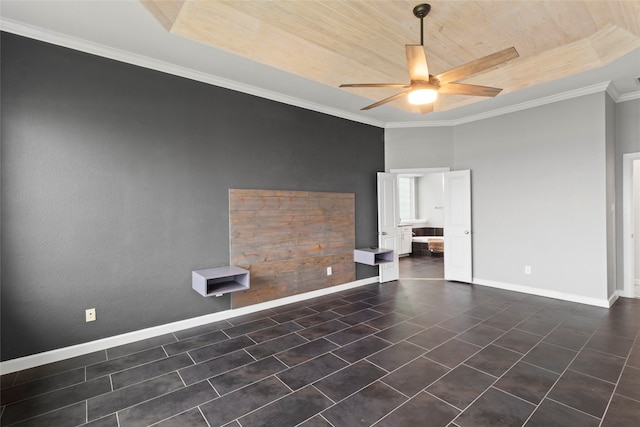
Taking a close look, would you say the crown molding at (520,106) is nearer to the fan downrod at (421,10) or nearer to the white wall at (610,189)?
the white wall at (610,189)

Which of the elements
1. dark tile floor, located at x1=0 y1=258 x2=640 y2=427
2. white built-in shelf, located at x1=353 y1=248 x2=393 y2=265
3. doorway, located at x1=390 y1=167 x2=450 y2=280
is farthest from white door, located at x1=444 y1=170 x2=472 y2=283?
doorway, located at x1=390 y1=167 x2=450 y2=280

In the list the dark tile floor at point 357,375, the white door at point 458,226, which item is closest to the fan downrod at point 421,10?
the dark tile floor at point 357,375

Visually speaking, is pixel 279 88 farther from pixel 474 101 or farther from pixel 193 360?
pixel 193 360

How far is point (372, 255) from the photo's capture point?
4.92m

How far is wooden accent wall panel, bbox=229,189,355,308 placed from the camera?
3971mm

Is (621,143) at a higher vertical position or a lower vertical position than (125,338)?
higher

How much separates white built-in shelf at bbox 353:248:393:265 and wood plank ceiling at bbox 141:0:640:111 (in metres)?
2.67

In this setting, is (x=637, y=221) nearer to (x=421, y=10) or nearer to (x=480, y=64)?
(x=480, y=64)

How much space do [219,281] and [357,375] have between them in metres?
2.00

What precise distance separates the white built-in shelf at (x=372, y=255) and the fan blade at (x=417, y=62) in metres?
3.01

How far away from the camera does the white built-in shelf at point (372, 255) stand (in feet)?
16.2

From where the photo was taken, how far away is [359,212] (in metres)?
5.39

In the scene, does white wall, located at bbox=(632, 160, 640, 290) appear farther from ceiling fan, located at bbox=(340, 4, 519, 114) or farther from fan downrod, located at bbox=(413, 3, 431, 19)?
fan downrod, located at bbox=(413, 3, 431, 19)

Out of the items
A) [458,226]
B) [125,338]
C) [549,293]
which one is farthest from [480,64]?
[125,338]
